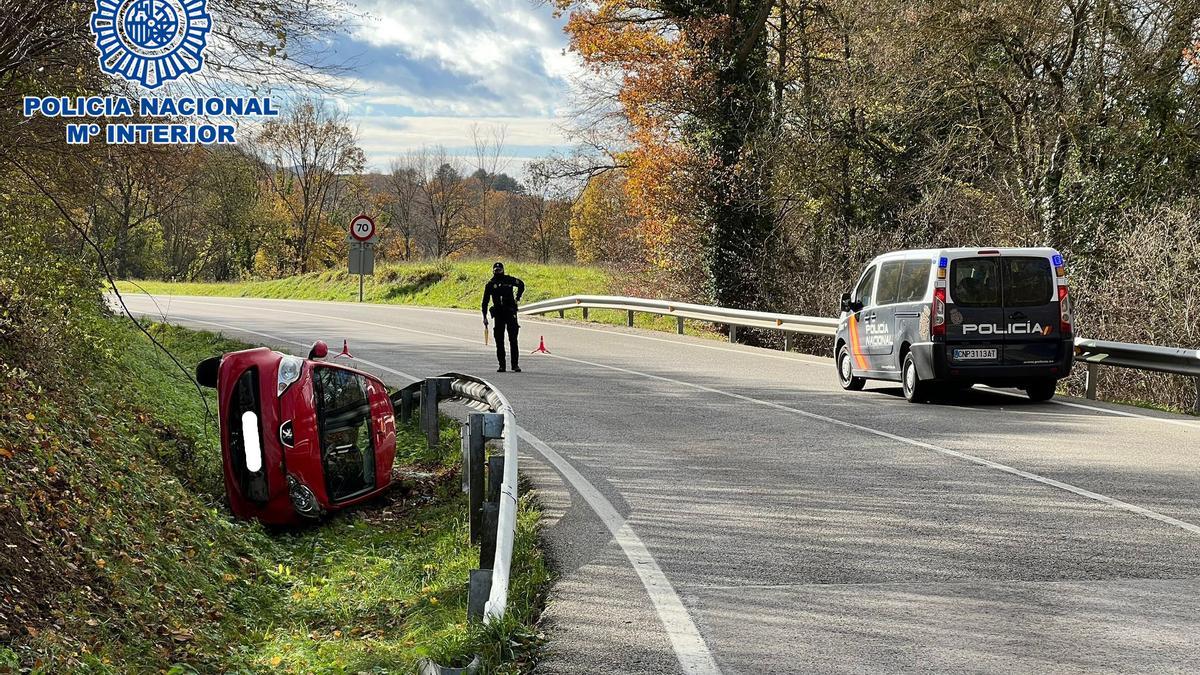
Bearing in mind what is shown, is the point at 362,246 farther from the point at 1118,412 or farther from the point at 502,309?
the point at 1118,412

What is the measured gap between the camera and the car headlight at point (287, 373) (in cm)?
923

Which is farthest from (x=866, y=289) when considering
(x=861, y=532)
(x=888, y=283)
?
(x=861, y=532)

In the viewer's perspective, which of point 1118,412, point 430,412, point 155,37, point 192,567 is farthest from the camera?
point 1118,412

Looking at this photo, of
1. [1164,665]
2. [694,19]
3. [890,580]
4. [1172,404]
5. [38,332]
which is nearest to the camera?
[1164,665]

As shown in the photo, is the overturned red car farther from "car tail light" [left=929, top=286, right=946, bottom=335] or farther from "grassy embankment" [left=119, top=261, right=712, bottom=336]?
"grassy embankment" [left=119, top=261, right=712, bottom=336]

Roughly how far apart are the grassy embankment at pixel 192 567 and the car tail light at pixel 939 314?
580 centimetres

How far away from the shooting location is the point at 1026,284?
13.1m

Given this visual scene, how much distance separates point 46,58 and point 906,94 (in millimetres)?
18207

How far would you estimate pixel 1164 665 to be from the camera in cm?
475

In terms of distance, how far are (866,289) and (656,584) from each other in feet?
33.3

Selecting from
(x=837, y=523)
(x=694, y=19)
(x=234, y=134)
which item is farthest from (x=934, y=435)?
(x=694, y=19)

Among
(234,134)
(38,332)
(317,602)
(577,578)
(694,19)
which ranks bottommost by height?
(317,602)

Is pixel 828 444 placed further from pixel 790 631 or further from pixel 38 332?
pixel 38 332

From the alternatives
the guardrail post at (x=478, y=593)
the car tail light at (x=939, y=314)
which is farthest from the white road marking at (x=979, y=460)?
the guardrail post at (x=478, y=593)
